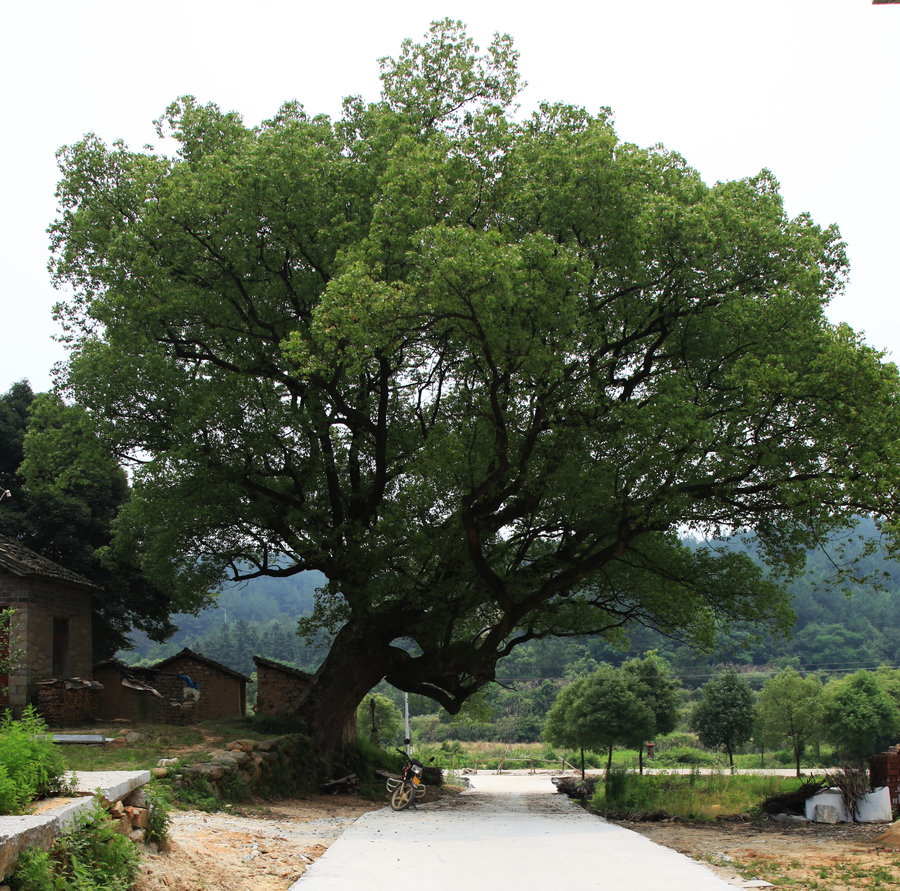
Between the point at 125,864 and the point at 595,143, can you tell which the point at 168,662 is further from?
the point at 125,864

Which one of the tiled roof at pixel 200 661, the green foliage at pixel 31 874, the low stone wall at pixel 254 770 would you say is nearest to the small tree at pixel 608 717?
the tiled roof at pixel 200 661

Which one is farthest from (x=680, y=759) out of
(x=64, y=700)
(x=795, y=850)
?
(x=795, y=850)

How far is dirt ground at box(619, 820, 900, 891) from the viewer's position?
830 centimetres

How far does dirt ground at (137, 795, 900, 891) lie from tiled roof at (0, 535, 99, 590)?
30.0ft

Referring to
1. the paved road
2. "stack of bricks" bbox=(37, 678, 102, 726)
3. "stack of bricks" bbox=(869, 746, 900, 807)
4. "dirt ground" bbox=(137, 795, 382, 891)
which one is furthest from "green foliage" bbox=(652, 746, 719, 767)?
"dirt ground" bbox=(137, 795, 382, 891)

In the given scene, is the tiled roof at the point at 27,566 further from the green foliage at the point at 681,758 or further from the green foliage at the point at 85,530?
the green foliage at the point at 681,758

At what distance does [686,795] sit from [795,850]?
723cm

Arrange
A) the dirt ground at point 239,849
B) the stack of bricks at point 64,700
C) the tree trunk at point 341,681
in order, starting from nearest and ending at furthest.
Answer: the dirt ground at point 239,849 < the stack of bricks at point 64,700 < the tree trunk at point 341,681

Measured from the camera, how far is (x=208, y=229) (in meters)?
16.1

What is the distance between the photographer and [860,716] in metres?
40.8

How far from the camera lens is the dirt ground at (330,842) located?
273 inches

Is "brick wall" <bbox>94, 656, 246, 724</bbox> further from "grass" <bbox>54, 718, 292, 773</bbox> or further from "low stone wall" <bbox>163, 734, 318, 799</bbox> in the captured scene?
"low stone wall" <bbox>163, 734, 318, 799</bbox>

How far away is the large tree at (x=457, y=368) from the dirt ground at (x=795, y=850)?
4.77m

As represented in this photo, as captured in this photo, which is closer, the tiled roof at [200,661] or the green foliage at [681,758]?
the tiled roof at [200,661]
